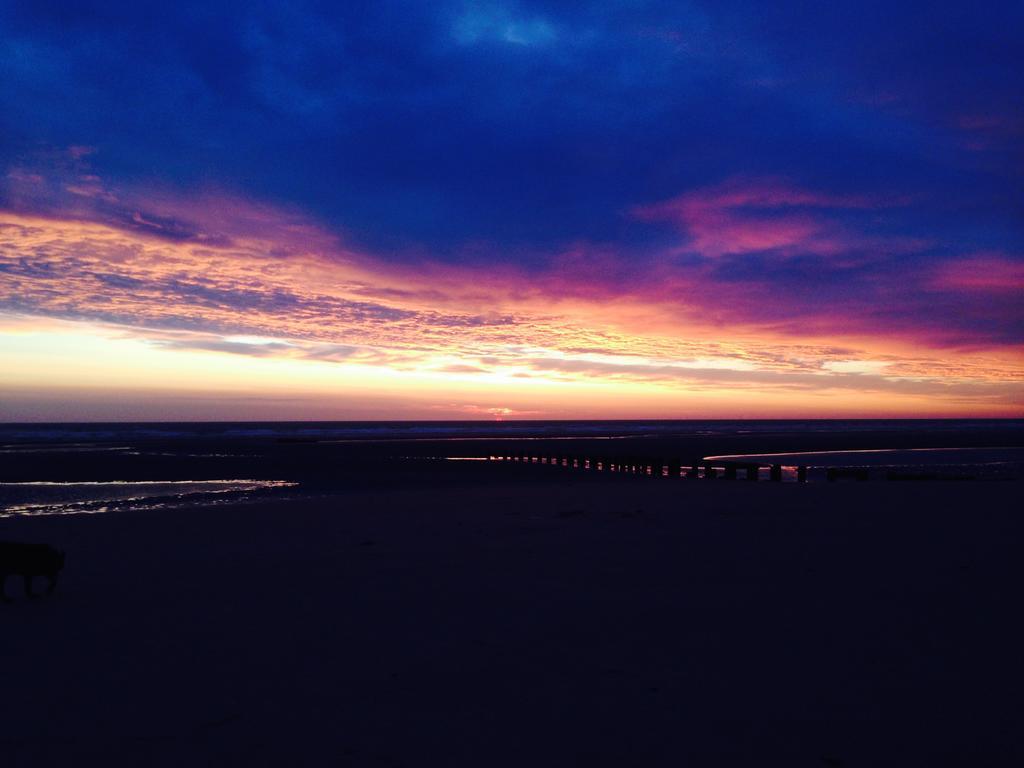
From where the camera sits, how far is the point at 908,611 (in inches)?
295

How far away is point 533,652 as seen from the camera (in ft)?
21.0

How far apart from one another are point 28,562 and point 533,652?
6371 millimetres

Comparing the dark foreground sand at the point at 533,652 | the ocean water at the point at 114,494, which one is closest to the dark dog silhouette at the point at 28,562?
the dark foreground sand at the point at 533,652

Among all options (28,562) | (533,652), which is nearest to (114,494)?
(28,562)

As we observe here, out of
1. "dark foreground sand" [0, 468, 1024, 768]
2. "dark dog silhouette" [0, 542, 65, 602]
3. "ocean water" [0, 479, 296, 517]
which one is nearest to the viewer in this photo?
"dark foreground sand" [0, 468, 1024, 768]

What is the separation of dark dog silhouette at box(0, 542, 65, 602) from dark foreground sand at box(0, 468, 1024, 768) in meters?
0.38

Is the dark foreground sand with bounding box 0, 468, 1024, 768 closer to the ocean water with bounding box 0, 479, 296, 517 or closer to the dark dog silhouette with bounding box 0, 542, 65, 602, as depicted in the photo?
the dark dog silhouette with bounding box 0, 542, 65, 602

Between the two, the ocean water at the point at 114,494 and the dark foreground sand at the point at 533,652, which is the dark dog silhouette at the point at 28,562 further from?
the ocean water at the point at 114,494

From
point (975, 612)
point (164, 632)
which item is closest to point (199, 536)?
point (164, 632)

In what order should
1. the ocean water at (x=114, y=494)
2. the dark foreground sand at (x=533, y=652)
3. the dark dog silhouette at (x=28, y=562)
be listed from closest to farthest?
the dark foreground sand at (x=533, y=652), the dark dog silhouette at (x=28, y=562), the ocean water at (x=114, y=494)

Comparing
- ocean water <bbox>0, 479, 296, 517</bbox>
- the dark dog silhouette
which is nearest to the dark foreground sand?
the dark dog silhouette

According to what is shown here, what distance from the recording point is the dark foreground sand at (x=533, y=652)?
475 centimetres

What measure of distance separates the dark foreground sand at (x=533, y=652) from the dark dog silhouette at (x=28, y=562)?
379 mm

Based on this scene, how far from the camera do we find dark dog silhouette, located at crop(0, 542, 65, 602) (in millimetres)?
8305
